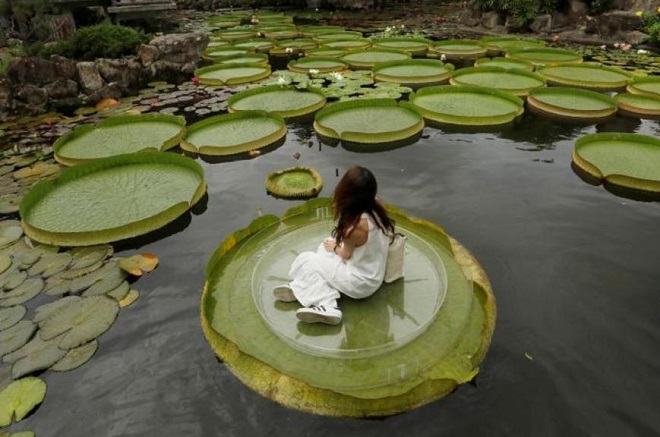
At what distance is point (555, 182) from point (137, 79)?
978cm

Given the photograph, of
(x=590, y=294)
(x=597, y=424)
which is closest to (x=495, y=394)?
(x=597, y=424)

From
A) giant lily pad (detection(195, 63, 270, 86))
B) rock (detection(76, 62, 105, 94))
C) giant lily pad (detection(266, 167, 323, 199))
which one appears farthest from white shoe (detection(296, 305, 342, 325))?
rock (detection(76, 62, 105, 94))

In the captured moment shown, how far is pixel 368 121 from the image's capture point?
7.52 meters

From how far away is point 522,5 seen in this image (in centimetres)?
1530

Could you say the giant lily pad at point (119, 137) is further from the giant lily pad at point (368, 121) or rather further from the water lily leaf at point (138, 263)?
the giant lily pad at point (368, 121)

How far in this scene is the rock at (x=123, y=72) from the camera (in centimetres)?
991

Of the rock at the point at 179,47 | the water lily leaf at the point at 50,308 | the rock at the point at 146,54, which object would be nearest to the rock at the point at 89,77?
the rock at the point at 146,54

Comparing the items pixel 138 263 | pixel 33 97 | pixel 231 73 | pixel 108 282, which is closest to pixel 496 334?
pixel 138 263

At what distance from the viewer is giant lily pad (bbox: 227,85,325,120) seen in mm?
8234

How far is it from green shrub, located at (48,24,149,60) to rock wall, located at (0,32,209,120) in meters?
0.41

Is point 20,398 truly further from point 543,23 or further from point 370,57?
point 543,23

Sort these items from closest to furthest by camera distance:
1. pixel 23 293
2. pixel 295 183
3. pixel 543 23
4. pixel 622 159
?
A: pixel 23 293
pixel 295 183
pixel 622 159
pixel 543 23

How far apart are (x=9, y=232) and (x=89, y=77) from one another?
6105mm

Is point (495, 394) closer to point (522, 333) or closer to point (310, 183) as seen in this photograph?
point (522, 333)
